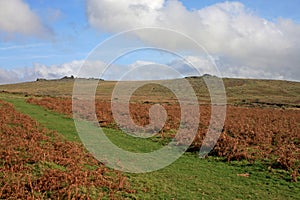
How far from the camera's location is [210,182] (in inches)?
552

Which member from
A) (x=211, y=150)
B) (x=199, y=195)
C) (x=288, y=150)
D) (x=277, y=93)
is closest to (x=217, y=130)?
(x=211, y=150)

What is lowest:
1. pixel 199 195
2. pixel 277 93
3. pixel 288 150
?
pixel 199 195

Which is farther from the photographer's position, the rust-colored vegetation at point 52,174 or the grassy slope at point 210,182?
the grassy slope at point 210,182

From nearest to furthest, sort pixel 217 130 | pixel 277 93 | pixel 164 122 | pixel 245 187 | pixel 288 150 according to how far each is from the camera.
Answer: pixel 245 187
pixel 288 150
pixel 217 130
pixel 164 122
pixel 277 93

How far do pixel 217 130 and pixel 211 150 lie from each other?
18.7ft

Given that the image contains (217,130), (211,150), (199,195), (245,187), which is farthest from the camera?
A: (217,130)

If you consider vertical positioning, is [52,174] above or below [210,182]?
above

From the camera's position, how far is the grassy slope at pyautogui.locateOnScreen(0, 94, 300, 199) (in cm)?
1238

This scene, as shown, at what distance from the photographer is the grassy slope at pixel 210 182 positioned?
12.4m

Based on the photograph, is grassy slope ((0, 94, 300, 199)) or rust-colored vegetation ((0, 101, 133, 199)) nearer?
rust-colored vegetation ((0, 101, 133, 199))

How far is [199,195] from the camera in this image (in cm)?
1228

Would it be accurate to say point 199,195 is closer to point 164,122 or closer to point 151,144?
point 151,144

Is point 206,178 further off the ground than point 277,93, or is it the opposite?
point 277,93

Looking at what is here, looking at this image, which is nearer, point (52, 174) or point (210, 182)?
point (52, 174)
